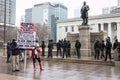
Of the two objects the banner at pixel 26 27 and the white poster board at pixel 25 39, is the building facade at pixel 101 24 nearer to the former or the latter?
the banner at pixel 26 27

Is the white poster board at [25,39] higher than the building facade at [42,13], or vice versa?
the building facade at [42,13]

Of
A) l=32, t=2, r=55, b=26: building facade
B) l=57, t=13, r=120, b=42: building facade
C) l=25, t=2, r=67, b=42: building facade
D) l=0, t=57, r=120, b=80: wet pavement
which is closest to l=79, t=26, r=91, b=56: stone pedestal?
l=0, t=57, r=120, b=80: wet pavement

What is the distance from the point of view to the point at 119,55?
18.0 m

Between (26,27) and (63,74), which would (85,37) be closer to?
(26,27)

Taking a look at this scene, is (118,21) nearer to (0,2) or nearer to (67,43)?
(0,2)

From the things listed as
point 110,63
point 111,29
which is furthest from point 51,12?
point 110,63

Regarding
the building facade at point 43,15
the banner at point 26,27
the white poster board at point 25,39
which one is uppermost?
the building facade at point 43,15

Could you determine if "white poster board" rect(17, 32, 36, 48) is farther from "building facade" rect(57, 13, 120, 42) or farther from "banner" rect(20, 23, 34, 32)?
"building facade" rect(57, 13, 120, 42)

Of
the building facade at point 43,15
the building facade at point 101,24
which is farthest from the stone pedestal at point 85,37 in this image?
the building facade at point 43,15

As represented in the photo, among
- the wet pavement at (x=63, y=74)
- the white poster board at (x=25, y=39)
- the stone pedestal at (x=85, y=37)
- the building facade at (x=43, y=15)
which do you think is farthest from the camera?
the building facade at (x=43, y=15)

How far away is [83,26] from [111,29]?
62981 millimetres

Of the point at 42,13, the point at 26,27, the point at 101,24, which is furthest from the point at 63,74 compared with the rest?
the point at 42,13

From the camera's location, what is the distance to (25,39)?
603 inches

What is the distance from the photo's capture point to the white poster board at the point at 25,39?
15266mm
